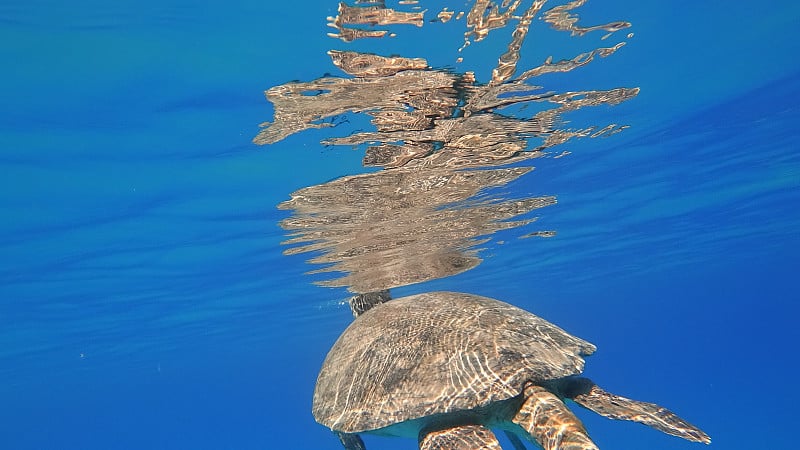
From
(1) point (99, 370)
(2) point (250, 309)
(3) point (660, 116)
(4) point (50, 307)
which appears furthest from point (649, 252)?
(1) point (99, 370)

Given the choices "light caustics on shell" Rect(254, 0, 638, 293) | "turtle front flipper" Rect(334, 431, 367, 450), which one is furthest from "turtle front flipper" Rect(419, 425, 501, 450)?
"light caustics on shell" Rect(254, 0, 638, 293)

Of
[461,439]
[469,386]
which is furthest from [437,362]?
[461,439]

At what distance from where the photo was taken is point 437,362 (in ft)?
22.5

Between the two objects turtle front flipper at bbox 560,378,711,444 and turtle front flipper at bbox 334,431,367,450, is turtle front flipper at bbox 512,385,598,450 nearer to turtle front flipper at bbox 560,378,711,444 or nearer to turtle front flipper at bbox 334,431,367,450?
turtle front flipper at bbox 560,378,711,444

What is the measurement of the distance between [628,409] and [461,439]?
2056 millimetres

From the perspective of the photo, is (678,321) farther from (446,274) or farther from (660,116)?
(660,116)

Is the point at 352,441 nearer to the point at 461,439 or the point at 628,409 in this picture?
the point at 461,439

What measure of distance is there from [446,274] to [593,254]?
11.6 metres

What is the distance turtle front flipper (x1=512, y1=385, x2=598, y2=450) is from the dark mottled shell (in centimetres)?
23

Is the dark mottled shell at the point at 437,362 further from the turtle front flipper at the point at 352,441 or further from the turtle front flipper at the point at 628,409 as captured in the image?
Answer: the turtle front flipper at the point at 352,441

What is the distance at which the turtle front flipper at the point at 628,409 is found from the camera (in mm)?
5789

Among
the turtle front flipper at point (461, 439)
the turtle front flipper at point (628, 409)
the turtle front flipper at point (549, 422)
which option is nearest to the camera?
the turtle front flipper at point (549, 422)

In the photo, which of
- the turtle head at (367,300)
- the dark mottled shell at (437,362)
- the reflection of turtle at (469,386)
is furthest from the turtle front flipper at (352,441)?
the turtle head at (367,300)

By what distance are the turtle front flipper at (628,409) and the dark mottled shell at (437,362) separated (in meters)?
0.49
